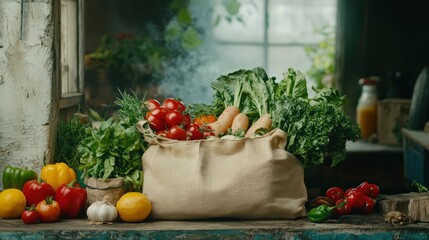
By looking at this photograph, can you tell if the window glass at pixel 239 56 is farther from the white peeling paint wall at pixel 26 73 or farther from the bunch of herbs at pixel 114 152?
the bunch of herbs at pixel 114 152

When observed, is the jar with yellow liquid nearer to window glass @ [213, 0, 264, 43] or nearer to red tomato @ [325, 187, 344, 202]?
window glass @ [213, 0, 264, 43]

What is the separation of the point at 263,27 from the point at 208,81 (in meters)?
1.20

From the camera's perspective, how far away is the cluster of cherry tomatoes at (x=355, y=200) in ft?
14.9

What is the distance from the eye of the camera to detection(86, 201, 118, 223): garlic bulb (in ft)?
14.0

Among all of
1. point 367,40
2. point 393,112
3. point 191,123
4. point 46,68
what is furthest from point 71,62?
point 367,40

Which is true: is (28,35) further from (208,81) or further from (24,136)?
(208,81)

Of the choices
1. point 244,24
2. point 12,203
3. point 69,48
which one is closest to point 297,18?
point 244,24

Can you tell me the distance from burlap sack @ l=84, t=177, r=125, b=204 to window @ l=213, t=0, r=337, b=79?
5.97m

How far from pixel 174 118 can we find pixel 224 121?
0.39 m

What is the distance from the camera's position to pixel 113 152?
4469 millimetres

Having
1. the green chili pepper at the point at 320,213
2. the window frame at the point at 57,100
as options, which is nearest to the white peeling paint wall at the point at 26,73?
the window frame at the point at 57,100

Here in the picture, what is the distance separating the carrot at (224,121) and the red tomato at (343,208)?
0.82 meters

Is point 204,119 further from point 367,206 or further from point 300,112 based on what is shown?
point 367,206

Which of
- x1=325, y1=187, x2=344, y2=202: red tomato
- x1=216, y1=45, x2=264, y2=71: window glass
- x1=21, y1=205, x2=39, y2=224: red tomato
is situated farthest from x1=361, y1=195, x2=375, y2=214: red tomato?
x1=216, y1=45, x2=264, y2=71: window glass
